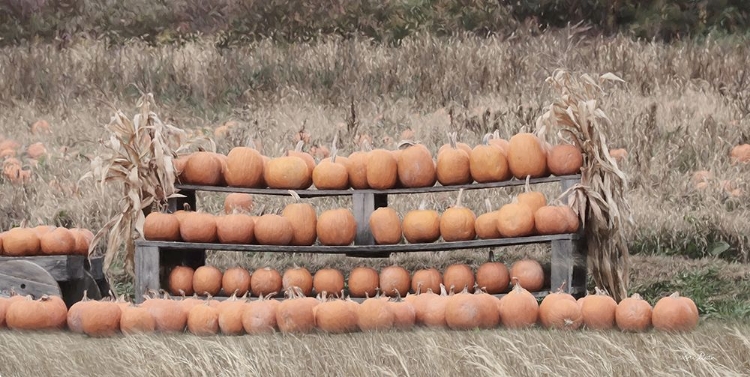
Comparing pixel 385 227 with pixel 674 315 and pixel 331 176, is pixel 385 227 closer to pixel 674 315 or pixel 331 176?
pixel 331 176

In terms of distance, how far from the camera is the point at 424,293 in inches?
257

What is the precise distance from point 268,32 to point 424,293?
384 inches

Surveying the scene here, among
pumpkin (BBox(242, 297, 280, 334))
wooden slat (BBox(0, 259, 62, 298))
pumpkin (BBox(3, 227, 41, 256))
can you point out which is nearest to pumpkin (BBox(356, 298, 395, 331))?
pumpkin (BBox(242, 297, 280, 334))

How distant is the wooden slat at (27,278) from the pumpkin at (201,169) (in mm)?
945

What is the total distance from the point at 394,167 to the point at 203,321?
1533 mm

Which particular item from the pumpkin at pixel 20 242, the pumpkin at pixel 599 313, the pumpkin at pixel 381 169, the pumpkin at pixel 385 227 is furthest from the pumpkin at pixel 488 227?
the pumpkin at pixel 20 242

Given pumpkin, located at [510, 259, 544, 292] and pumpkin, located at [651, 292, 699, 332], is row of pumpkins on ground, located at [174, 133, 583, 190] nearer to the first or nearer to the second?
pumpkin, located at [510, 259, 544, 292]

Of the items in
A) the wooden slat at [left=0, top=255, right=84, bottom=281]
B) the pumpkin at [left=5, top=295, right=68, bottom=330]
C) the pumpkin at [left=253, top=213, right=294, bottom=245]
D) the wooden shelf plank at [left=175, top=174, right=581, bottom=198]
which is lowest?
the pumpkin at [left=5, top=295, right=68, bottom=330]

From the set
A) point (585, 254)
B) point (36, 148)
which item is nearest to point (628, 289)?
point (585, 254)

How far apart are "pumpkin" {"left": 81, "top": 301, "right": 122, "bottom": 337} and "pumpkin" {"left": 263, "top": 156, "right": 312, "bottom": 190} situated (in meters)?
1.36

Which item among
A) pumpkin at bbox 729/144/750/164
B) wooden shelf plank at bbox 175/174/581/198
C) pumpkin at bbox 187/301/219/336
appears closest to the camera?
pumpkin at bbox 187/301/219/336

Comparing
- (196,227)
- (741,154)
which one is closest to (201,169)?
(196,227)

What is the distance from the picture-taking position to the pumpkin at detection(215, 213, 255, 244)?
6.96 m

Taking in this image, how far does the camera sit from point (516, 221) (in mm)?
6770
